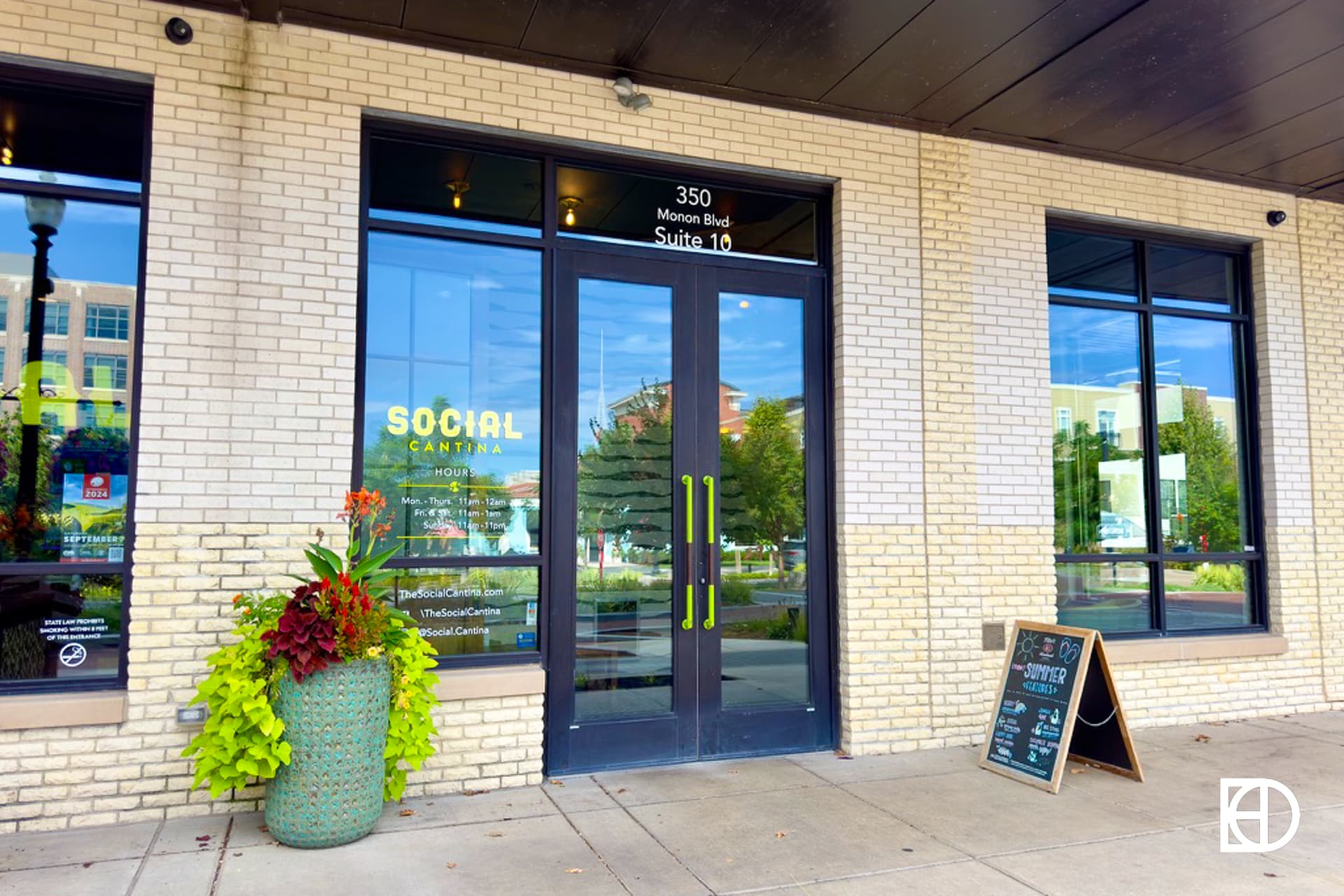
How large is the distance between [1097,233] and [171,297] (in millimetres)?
6854

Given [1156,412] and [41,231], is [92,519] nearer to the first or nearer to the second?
[41,231]

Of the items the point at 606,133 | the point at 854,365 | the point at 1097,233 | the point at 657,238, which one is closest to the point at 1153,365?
the point at 1097,233

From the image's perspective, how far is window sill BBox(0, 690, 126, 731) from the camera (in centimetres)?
475

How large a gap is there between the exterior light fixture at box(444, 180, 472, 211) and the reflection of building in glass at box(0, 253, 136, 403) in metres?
1.92

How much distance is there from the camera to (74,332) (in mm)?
5254

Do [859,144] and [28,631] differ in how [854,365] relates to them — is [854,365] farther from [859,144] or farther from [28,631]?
[28,631]

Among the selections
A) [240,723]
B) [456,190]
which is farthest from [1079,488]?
[240,723]

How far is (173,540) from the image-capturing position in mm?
5102

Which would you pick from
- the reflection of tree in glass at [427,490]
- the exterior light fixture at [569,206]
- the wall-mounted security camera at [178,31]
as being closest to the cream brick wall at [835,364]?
the wall-mounted security camera at [178,31]

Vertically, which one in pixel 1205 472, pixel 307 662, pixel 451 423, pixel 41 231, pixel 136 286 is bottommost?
pixel 307 662

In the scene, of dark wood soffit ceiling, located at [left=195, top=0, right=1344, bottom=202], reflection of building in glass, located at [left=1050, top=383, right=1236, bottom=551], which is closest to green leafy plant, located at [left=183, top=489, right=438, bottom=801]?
dark wood soffit ceiling, located at [left=195, top=0, right=1344, bottom=202]

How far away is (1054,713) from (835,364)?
2.68m

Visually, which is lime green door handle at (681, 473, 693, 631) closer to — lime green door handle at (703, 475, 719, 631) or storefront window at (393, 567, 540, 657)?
lime green door handle at (703, 475, 719, 631)

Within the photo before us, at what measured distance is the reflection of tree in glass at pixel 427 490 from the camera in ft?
18.6
